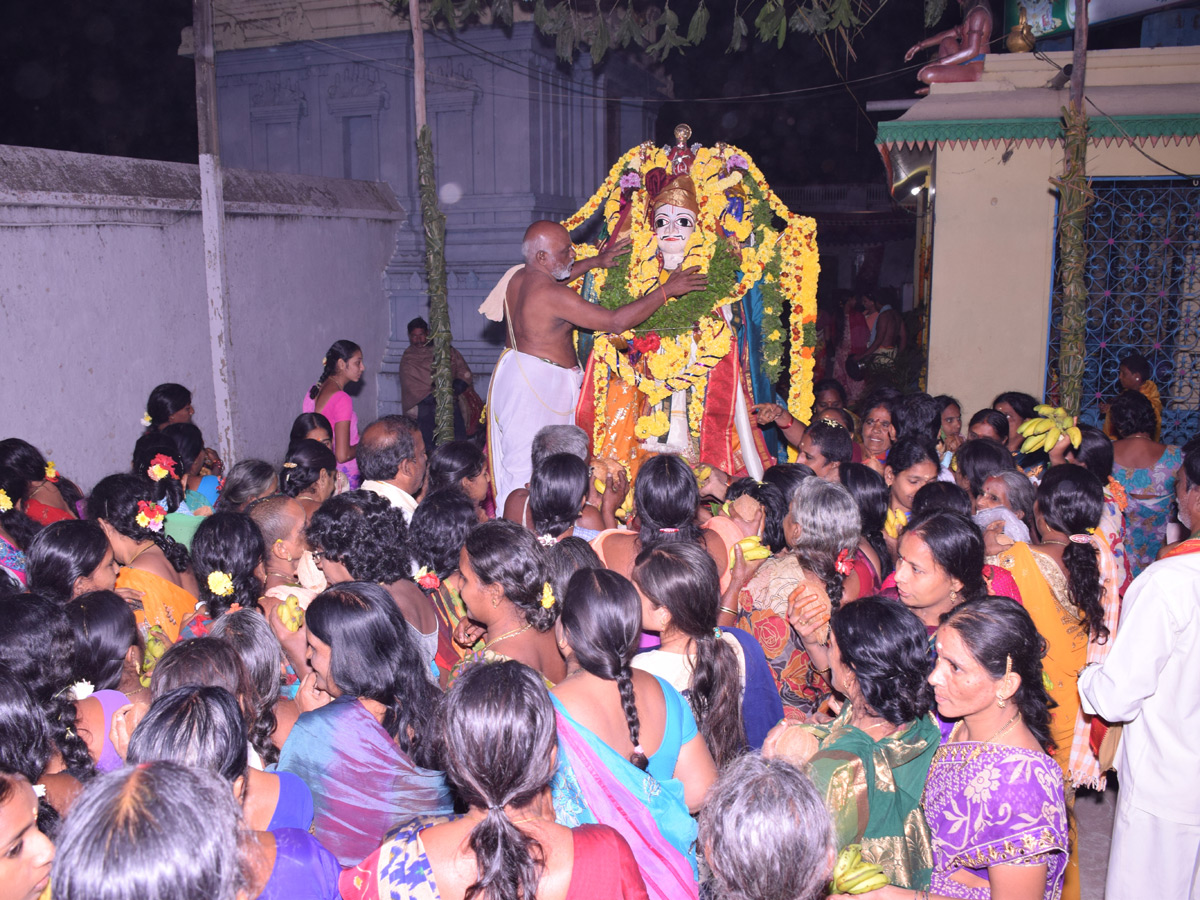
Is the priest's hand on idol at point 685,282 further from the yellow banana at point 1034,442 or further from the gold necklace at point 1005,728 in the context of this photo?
the gold necklace at point 1005,728

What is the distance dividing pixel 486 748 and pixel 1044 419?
12.7 feet

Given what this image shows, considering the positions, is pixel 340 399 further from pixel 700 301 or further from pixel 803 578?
pixel 803 578

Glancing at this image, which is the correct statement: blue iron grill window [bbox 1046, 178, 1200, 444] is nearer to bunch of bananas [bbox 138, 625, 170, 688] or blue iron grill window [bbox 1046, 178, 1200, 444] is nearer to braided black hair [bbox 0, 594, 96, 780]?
bunch of bananas [bbox 138, 625, 170, 688]

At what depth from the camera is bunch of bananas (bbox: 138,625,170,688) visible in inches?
127

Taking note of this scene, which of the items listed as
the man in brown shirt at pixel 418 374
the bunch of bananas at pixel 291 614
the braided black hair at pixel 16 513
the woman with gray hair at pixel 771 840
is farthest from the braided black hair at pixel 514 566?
the man in brown shirt at pixel 418 374

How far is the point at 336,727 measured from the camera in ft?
8.30

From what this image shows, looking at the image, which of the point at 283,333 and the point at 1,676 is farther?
the point at 283,333

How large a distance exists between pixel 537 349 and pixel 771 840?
15.8ft

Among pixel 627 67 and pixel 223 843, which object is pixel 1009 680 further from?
pixel 627 67

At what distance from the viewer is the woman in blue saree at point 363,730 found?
8.26 ft

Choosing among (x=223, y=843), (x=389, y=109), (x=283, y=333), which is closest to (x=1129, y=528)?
(x=223, y=843)

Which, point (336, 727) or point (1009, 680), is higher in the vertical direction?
point (1009, 680)

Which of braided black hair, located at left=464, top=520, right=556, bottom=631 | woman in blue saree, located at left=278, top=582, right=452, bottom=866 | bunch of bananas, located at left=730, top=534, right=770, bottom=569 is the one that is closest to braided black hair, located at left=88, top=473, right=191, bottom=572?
woman in blue saree, located at left=278, top=582, right=452, bottom=866

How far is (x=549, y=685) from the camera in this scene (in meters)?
3.07
